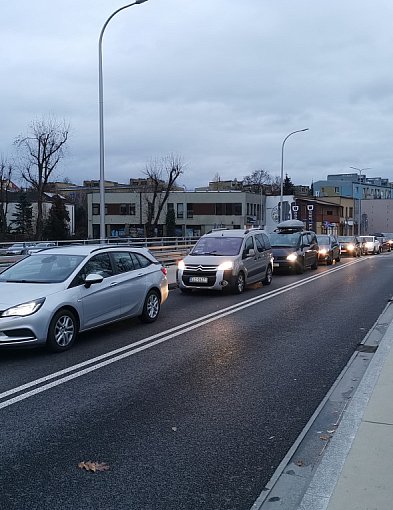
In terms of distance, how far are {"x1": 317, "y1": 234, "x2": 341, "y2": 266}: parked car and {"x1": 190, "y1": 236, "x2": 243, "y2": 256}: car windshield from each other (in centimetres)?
1259

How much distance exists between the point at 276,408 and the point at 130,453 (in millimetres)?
1750

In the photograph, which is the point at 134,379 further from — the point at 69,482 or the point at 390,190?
the point at 390,190

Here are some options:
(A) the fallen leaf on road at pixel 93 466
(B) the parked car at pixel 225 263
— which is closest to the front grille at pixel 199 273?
(B) the parked car at pixel 225 263

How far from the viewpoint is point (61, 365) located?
7.15 metres

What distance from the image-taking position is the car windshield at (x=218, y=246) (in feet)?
50.8

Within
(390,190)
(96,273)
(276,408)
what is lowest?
(276,408)

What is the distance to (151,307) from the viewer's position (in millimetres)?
10398

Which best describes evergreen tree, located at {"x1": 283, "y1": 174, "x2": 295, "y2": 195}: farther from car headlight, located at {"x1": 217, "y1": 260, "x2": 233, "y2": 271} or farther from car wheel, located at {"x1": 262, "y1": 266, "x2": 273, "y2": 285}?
car headlight, located at {"x1": 217, "y1": 260, "x2": 233, "y2": 271}

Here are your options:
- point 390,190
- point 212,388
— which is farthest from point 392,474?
point 390,190

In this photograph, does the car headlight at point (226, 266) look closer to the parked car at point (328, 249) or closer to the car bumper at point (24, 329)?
the car bumper at point (24, 329)

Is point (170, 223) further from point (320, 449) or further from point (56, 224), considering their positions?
point (320, 449)

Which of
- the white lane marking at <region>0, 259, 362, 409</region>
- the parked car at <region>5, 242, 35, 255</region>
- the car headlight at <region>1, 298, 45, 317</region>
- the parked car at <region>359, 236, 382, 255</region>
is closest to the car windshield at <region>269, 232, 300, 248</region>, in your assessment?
the white lane marking at <region>0, 259, 362, 409</region>

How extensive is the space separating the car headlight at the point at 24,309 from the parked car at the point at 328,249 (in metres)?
21.6

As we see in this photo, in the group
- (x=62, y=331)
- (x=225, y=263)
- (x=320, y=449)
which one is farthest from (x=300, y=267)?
(x=320, y=449)
